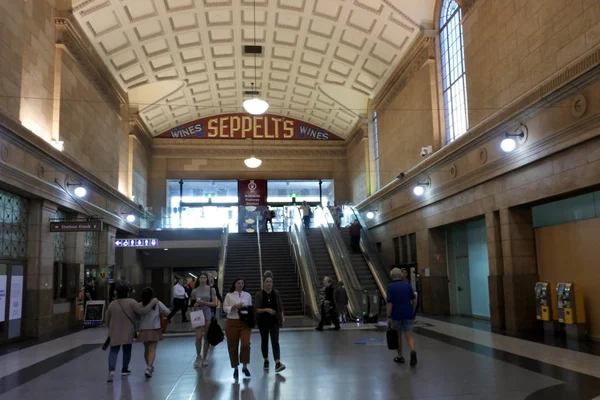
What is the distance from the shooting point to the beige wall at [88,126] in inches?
606

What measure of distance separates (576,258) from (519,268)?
148 cm

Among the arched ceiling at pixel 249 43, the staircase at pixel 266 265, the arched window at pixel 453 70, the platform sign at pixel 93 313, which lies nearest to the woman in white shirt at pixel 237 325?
the platform sign at pixel 93 313

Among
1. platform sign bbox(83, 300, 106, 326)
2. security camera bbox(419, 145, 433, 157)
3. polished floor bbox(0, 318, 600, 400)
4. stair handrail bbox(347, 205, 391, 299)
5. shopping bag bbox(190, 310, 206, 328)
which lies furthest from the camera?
stair handrail bbox(347, 205, 391, 299)

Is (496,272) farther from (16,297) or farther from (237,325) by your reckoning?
(16,297)

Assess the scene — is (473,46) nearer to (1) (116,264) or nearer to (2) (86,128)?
(2) (86,128)

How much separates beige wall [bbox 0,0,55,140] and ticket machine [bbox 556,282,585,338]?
37.8 ft

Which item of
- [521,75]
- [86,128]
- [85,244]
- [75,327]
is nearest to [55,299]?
[75,327]

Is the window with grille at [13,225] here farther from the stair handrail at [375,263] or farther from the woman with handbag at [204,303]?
the stair handrail at [375,263]

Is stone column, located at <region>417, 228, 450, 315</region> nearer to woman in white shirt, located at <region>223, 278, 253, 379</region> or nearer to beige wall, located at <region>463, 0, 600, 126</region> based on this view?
beige wall, located at <region>463, 0, 600, 126</region>

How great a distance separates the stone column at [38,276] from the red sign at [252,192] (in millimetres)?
17472

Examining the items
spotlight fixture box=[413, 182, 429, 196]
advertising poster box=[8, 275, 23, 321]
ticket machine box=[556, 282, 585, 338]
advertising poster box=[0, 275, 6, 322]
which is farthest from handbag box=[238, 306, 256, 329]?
spotlight fixture box=[413, 182, 429, 196]

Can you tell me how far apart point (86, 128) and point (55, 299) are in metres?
5.90

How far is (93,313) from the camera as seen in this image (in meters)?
14.9

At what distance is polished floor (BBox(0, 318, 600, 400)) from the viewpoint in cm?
598
